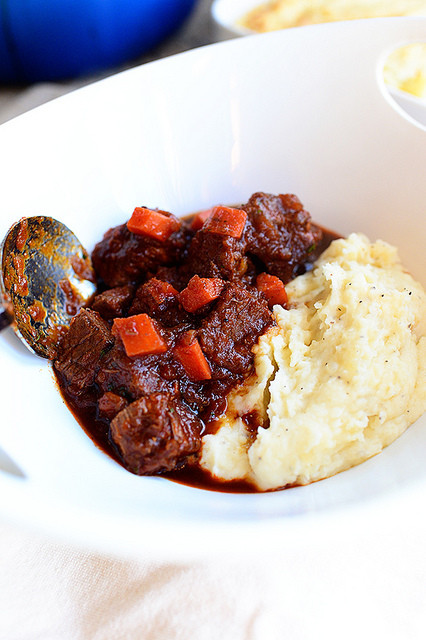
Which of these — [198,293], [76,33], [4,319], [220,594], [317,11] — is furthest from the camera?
[317,11]

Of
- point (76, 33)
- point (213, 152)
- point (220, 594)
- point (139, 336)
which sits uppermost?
point (76, 33)

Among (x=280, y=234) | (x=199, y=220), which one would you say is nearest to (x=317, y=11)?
(x=199, y=220)

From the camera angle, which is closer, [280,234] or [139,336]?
[139,336]

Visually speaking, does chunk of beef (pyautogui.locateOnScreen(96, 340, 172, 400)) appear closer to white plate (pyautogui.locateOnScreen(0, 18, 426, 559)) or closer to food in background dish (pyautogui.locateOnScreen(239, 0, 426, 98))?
white plate (pyautogui.locateOnScreen(0, 18, 426, 559))

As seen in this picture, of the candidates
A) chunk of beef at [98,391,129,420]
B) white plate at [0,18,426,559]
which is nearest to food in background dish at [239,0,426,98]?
white plate at [0,18,426,559]

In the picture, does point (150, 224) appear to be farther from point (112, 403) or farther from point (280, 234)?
point (112, 403)

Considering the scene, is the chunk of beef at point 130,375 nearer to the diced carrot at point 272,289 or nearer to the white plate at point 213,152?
the white plate at point 213,152
